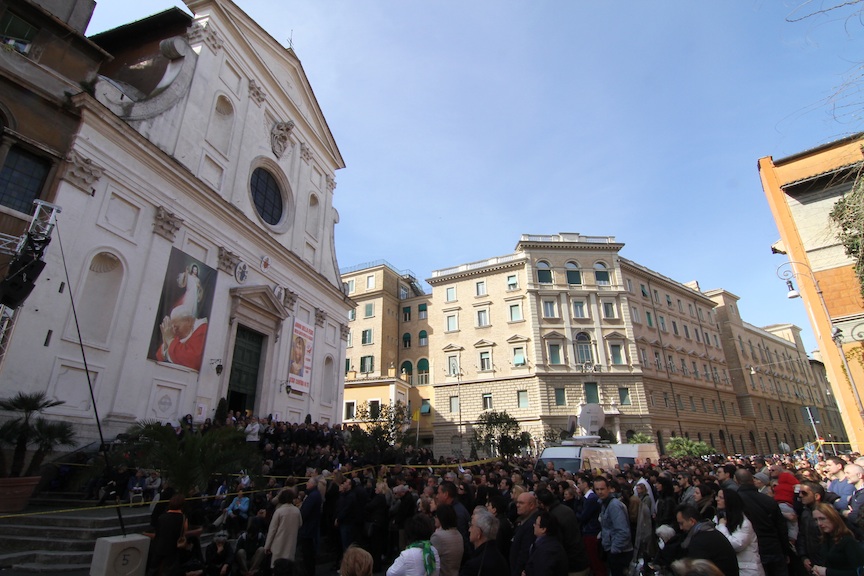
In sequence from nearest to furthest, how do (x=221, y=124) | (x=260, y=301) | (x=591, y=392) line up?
(x=260, y=301) → (x=221, y=124) → (x=591, y=392)

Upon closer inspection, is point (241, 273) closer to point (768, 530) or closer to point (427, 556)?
point (427, 556)

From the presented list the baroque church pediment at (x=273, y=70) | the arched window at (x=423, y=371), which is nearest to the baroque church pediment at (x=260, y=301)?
the baroque church pediment at (x=273, y=70)

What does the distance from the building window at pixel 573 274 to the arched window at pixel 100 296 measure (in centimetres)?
3448

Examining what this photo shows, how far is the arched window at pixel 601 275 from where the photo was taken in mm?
40031

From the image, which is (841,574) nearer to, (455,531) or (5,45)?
(455,531)

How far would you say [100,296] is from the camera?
1204cm

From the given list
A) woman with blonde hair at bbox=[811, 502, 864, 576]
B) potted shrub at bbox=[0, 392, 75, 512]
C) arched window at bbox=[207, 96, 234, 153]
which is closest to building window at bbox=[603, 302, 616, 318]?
arched window at bbox=[207, 96, 234, 153]

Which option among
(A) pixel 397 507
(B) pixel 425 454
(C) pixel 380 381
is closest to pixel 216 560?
(A) pixel 397 507

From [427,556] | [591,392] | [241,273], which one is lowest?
[427,556]

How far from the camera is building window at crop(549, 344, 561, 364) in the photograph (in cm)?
3681

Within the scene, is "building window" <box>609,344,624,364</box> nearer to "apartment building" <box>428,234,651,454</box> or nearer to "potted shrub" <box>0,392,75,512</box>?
"apartment building" <box>428,234,651,454</box>

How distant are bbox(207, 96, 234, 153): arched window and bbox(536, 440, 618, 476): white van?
16.7 m

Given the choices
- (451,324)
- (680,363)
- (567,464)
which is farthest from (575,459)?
(680,363)

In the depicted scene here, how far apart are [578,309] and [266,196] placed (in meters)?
28.2
